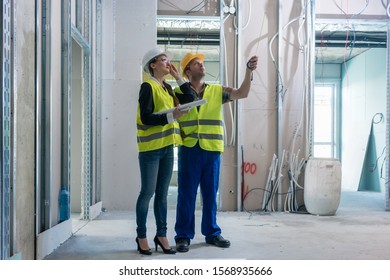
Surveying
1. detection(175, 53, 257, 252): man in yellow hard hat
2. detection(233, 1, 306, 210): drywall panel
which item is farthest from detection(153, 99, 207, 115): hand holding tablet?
detection(233, 1, 306, 210): drywall panel

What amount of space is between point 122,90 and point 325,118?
215 inches

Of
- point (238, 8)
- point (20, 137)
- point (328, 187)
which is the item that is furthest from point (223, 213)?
point (20, 137)

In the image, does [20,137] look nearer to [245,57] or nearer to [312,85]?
[245,57]

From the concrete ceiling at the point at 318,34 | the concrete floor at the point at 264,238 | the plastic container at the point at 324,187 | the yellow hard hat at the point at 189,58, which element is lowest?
the concrete floor at the point at 264,238

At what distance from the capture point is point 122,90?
14.3ft

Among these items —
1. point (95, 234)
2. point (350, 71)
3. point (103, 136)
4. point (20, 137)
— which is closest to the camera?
point (20, 137)

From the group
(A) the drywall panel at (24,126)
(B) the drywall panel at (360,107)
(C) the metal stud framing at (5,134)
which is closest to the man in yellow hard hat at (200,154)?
(A) the drywall panel at (24,126)

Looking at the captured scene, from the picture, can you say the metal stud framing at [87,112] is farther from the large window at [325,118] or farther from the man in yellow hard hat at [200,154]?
the large window at [325,118]

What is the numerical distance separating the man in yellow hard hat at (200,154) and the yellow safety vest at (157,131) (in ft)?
0.77

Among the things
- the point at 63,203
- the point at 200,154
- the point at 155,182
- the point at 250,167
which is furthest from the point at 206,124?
the point at 250,167

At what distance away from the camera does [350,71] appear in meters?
8.00

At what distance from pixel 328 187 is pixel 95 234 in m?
2.32

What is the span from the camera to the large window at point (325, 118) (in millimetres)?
8438

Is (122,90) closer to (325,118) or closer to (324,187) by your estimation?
(324,187)
